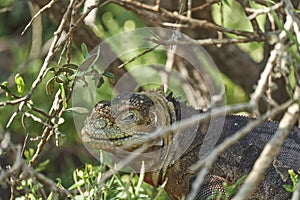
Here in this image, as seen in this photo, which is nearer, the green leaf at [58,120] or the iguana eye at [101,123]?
the green leaf at [58,120]

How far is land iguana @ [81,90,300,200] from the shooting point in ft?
11.6

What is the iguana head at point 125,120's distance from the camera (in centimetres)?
359

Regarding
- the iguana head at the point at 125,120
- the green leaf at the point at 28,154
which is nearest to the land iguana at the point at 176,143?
the iguana head at the point at 125,120

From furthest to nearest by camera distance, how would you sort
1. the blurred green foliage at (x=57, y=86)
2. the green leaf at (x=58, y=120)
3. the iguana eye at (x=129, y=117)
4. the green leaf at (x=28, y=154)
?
the blurred green foliage at (x=57, y=86) → the iguana eye at (x=129, y=117) → the green leaf at (x=28, y=154) → the green leaf at (x=58, y=120)

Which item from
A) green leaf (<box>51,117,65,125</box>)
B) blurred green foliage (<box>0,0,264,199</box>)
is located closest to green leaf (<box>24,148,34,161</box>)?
green leaf (<box>51,117,65,125</box>)

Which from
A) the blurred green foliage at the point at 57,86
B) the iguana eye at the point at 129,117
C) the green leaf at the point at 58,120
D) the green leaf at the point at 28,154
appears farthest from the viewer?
the blurred green foliage at the point at 57,86

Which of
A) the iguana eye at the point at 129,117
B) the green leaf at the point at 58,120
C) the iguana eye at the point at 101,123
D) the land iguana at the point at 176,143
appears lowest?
the land iguana at the point at 176,143

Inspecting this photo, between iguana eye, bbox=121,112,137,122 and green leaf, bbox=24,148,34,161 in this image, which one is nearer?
green leaf, bbox=24,148,34,161

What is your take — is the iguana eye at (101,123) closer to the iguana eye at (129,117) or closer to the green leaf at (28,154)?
the iguana eye at (129,117)

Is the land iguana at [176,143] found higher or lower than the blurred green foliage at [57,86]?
higher

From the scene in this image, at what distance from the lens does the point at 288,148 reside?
3.62 m

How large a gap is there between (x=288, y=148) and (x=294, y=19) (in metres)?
1.33

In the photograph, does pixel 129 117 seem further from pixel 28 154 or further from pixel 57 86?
pixel 57 86

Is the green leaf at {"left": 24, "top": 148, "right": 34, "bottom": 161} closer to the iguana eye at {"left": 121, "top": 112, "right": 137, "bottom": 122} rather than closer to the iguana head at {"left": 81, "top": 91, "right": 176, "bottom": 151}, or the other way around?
the iguana head at {"left": 81, "top": 91, "right": 176, "bottom": 151}
